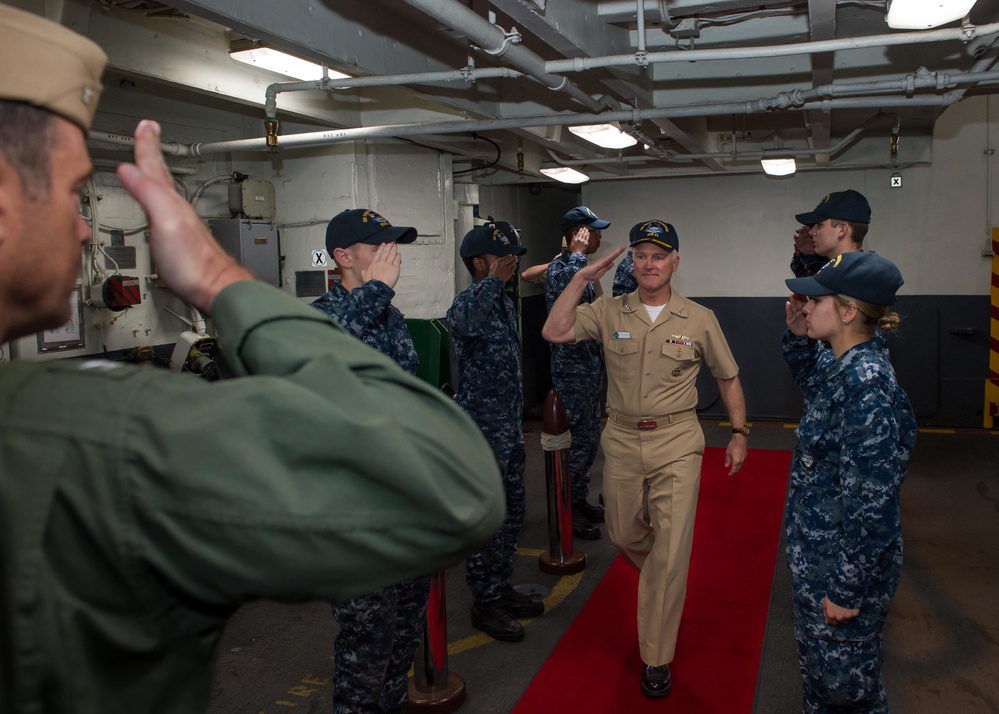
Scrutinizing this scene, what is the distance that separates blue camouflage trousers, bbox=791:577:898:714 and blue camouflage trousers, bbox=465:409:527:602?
1.64 metres

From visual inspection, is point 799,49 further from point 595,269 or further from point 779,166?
point 779,166

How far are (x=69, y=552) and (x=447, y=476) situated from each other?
1.12 feet

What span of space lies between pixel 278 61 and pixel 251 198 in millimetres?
2238

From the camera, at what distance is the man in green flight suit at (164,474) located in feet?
2.10

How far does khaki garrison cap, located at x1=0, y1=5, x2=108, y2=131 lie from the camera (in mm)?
696

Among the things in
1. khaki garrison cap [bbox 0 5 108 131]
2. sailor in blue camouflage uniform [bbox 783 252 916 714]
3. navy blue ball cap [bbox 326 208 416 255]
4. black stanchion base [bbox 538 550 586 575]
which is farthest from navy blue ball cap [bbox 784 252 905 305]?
black stanchion base [bbox 538 550 586 575]

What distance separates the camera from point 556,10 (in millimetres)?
3061

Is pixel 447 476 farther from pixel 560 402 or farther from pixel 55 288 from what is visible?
pixel 560 402

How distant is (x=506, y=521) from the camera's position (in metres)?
3.71

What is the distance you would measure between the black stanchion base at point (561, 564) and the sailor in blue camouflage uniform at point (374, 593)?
162 cm

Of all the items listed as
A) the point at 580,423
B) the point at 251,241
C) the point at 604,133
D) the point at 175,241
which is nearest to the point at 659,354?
the point at 580,423

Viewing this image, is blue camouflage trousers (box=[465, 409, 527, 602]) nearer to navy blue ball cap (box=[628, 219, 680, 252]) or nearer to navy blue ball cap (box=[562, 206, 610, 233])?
navy blue ball cap (box=[628, 219, 680, 252])

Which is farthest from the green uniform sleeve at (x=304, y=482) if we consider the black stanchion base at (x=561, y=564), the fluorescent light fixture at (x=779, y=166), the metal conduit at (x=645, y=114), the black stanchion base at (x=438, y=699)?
the fluorescent light fixture at (x=779, y=166)

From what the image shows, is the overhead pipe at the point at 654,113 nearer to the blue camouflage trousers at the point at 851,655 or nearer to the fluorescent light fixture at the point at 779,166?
the fluorescent light fixture at the point at 779,166
